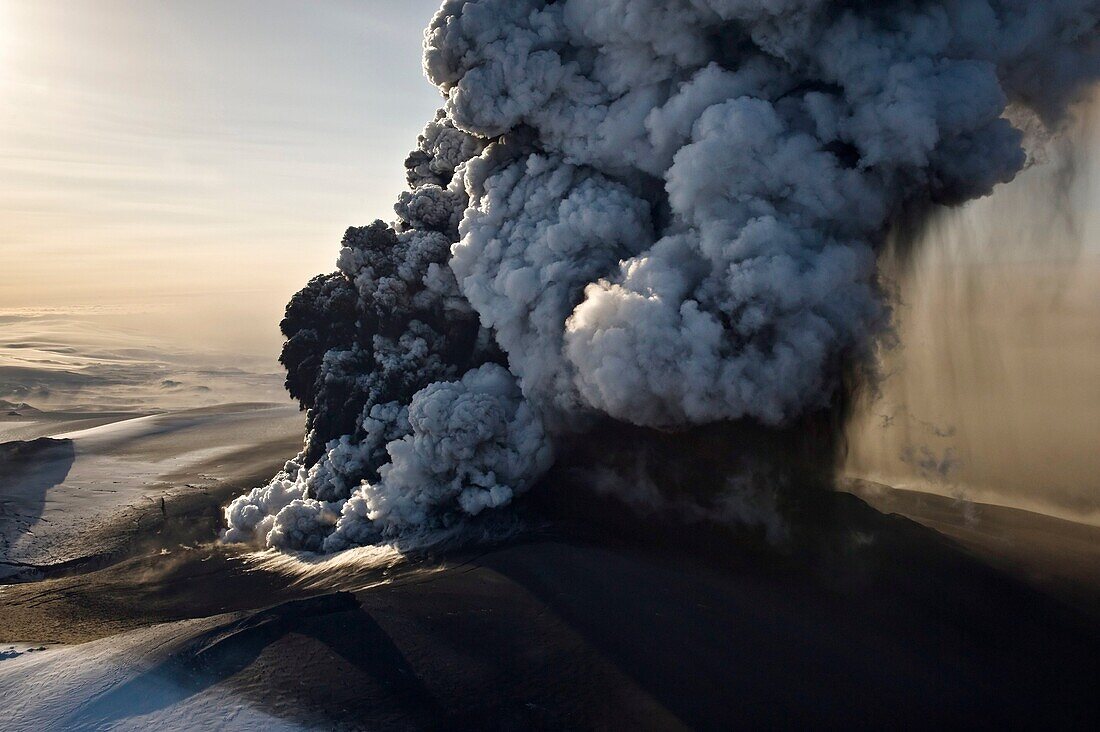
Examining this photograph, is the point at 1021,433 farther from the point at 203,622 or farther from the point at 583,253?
the point at 203,622

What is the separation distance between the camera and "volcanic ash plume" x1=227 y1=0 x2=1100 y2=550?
25.7 meters

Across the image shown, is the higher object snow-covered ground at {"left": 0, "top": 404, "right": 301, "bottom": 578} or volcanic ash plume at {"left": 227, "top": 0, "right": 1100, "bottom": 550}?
volcanic ash plume at {"left": 227, "top": 0, "right": 1100, "bottom": 550}

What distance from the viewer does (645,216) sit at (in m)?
31.6

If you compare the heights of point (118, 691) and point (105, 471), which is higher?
point (105, 471)

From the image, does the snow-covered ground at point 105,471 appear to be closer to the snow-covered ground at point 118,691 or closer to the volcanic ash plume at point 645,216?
the volcanic ash plume at point 645,216

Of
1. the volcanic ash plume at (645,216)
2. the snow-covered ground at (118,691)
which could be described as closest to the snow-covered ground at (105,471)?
the volcanic ash plume at (645,216)

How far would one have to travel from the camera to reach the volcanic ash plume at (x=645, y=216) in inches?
1010

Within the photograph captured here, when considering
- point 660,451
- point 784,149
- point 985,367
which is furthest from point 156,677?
point 985,367

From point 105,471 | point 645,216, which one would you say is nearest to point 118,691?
point 645,216

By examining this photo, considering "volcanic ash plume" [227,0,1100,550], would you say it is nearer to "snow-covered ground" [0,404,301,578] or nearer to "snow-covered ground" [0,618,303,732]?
"snow-covered ground" [0,404,301,578]

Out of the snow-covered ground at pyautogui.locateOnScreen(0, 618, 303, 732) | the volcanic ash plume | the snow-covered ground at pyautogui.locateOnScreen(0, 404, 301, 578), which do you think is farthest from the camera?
the snow-covered ground at pyautogui.locateOnScreen(0, 404, 301, 578)

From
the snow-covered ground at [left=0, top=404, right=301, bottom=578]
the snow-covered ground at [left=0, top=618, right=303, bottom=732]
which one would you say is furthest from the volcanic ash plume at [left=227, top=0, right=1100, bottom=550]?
the snow-covered ground at [left=0, top=618, right=303, bottom=732]

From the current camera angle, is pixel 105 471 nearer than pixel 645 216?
No

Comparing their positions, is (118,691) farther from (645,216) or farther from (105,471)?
(105,471)
